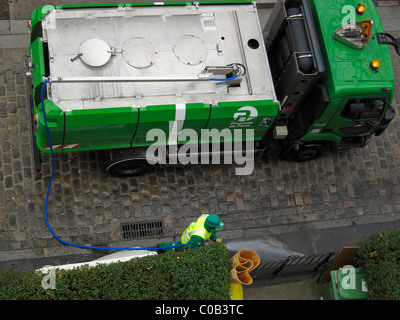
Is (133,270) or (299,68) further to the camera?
(299,68)

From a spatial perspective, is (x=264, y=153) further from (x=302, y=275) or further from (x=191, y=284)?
(x=191, y=284)

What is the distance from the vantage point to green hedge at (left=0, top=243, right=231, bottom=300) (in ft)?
23.1

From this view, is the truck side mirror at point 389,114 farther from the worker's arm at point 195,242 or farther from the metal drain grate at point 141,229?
the metal drain grate at point 141,229

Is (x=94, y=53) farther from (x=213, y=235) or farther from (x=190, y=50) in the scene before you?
(x=213, y=235)

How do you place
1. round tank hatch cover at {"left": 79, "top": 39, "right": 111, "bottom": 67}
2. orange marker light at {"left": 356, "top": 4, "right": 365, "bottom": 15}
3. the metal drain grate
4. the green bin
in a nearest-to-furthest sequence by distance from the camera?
round tank hatch cover at {"left": 79, "top": 39, "right": 111, "bottom": 67} < the green bin < orange marker light at {"left": 356, "top": 4, "right": 365, "bottom": 15} < the metal drain grate

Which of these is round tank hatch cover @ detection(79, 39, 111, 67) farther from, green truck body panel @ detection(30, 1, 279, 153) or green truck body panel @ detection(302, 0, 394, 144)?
green truck body panel @ detection(302, 0, 394, 144)

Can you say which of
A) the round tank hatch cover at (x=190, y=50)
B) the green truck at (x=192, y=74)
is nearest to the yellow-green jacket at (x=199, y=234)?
the green truck at (x=192, y=74)

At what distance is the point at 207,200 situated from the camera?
389 inches

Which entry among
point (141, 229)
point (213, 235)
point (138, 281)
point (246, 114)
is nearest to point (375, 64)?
point (246, 114)

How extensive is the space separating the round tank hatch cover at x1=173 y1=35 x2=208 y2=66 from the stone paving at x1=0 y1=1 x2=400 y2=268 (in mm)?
2305

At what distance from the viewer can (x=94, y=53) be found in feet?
27.3

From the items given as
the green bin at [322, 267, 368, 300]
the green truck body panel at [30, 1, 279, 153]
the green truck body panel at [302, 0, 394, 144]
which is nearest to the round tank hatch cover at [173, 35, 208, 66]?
the green truck body panel at [30, 1, 279, 153]

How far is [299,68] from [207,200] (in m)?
2.99
